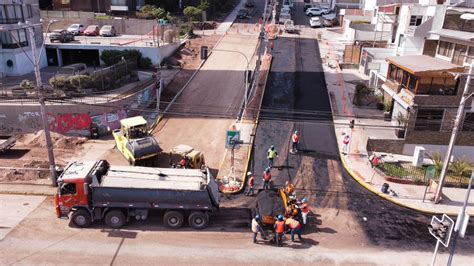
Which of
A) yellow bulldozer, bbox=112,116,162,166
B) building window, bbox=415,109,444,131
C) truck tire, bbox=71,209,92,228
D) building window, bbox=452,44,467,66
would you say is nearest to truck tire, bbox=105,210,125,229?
truck tire, bbox=71,209,92,228

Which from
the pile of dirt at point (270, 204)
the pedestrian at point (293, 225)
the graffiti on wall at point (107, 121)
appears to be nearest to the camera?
the pedestrian at point (293, 225)

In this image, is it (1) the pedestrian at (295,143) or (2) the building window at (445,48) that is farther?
(2) the building window at (445,48)

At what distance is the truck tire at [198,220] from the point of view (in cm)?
1869

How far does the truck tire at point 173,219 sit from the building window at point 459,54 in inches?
924

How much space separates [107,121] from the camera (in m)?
32.2

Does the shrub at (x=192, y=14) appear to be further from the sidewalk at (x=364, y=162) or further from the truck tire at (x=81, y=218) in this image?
the truck tire at (x=81, y=218)

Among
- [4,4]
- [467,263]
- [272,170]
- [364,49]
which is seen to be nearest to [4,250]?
[272,170]

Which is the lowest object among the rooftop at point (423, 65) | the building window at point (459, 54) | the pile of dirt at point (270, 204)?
the pile of dirt at point (270, 204)

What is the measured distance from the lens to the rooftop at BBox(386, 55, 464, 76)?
26297 mm

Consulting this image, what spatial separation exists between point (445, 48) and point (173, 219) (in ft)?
82.0

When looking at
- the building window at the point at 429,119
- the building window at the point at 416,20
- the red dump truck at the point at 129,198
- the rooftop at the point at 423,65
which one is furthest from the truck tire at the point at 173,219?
the building window at the point at 416,20

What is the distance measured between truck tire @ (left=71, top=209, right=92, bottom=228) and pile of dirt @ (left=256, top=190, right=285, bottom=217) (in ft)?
26.6

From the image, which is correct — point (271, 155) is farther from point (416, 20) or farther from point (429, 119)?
point (416, 20)

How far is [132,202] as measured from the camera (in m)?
18.3
